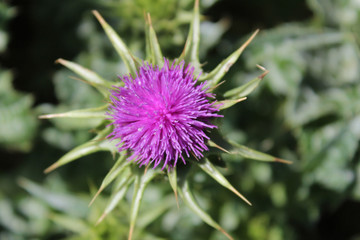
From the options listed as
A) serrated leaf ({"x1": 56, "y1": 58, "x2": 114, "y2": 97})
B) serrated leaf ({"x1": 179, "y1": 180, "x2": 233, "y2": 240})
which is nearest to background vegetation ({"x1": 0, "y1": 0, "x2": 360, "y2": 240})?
serrated leaf ({"x1": 179, "y1": 180, "x2": 233, "y2": 240})

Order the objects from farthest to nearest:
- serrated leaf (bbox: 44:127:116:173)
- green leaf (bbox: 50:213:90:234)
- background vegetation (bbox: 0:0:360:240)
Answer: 1. background vegetation (bbox: 0:0:360:240)
2. green leaf (bbox: 50:213:90:234)
3. serrated leaf (bbox: 44:127:116:173)

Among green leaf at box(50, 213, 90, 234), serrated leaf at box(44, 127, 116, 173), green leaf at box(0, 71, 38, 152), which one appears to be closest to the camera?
serrated leaf at box(44, 127, 116, 173)

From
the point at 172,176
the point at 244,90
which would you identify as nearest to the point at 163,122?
the point at 172,176

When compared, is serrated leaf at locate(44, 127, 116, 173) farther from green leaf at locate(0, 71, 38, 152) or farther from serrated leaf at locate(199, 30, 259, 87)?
green leaf at locate(0, 71, 38, 152)

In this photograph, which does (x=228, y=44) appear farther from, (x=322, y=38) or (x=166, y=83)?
(x=166, y=83)

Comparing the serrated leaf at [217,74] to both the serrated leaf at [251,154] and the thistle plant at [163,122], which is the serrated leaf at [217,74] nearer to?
the thistle plant at [163,122]

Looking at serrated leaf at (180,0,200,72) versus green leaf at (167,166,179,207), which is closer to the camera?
green leaf at (167,166,179,207)

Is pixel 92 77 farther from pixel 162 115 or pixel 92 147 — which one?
pixel 162 115
